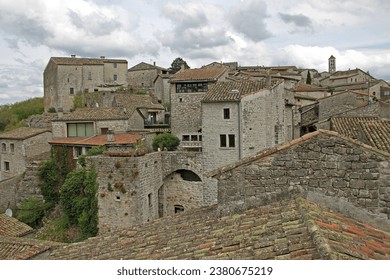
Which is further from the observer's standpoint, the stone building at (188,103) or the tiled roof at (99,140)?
the stone building at (188,103)

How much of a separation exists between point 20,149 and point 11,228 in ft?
30.0

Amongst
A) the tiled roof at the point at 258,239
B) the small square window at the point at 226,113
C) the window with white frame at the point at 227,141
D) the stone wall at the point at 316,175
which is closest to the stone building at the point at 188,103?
the window with white frame at the point at 227,141

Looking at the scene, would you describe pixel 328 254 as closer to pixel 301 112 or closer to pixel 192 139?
pixel 192 139

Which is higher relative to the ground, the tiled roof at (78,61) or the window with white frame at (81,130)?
the tiled roof at (78,61)

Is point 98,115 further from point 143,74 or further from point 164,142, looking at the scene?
point 143,74

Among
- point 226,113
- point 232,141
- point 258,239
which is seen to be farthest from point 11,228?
point 258,239

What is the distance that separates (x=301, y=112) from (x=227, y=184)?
20.9 meters

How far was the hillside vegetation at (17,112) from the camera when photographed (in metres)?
29.9

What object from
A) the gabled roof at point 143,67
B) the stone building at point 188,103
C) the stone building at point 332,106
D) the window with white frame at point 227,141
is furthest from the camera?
the gabled roof at point 143,67

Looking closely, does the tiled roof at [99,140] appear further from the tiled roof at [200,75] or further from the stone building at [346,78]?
the stone building at [346,78]

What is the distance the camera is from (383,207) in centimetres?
423

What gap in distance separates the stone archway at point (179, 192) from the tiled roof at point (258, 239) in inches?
485

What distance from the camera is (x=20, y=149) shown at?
21438mm

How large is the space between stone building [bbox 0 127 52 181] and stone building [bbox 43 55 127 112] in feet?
32.7
